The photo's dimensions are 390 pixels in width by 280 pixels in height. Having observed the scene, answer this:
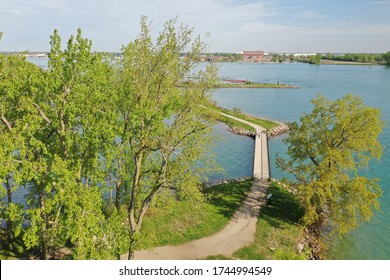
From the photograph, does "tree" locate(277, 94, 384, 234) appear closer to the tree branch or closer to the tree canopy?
the tree canopy

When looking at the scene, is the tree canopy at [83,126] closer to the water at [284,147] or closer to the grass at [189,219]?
the grass at [189,219]

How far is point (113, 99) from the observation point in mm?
15977

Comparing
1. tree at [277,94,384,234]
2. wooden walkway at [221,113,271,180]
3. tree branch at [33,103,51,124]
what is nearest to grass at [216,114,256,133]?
wooden walkway at [221,113,271,180]

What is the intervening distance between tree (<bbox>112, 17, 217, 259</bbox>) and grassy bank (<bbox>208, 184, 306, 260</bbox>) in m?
7.16

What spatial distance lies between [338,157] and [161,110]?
1588cm

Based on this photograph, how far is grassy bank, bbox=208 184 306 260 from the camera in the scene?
22.1 meters

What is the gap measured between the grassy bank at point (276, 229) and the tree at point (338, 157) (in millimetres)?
1928

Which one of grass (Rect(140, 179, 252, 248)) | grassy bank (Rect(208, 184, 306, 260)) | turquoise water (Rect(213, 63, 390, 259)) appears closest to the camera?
grassy bank (Rect(208, 184, 306, 260))

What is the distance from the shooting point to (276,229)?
2500 cm

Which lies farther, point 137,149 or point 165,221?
point 165,221

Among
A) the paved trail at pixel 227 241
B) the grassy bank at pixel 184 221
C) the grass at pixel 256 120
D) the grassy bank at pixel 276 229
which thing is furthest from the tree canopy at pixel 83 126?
the grass at pixel 256 120
